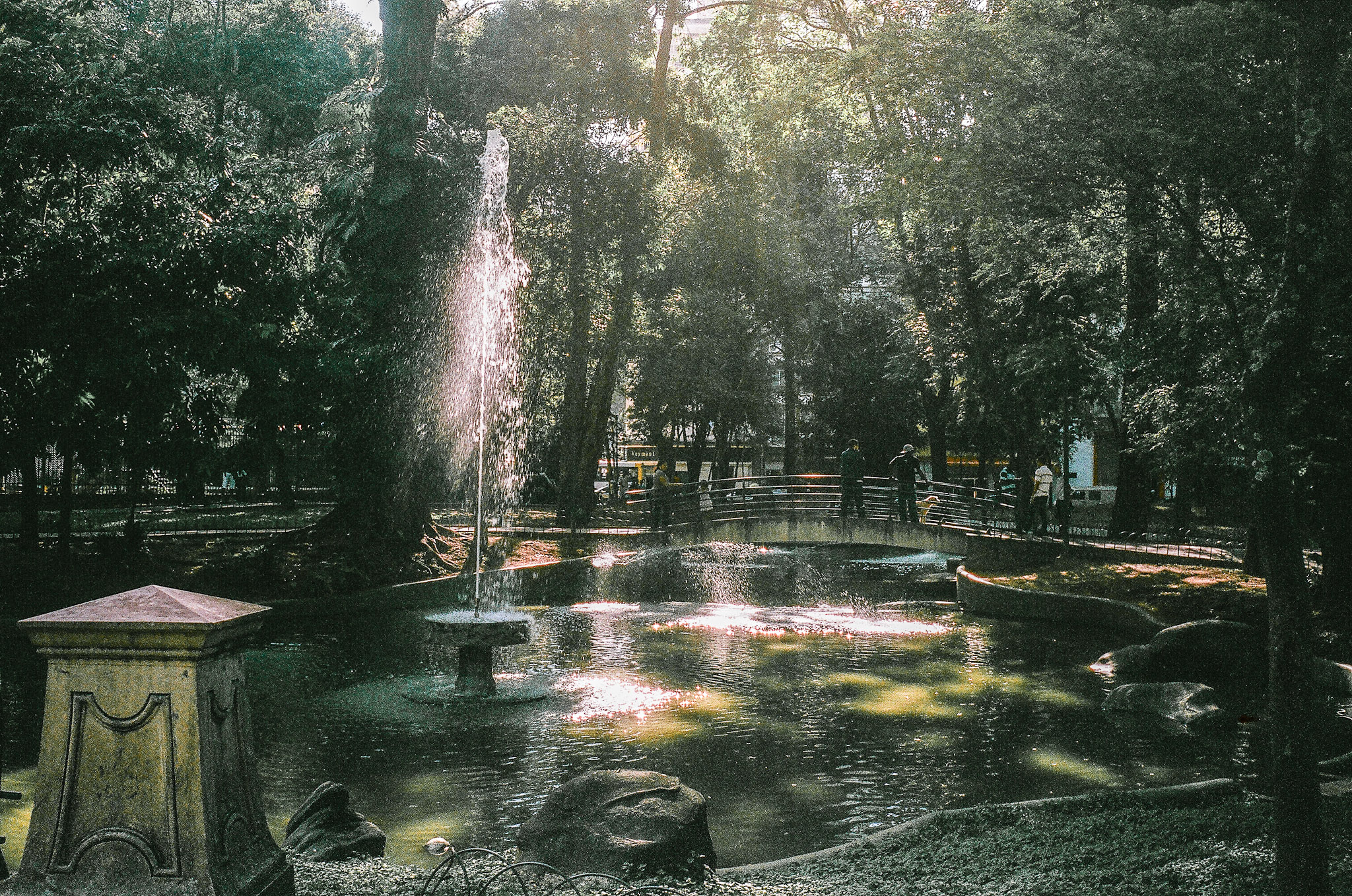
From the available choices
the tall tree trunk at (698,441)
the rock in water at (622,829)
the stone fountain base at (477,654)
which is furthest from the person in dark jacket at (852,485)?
the rock in water at (622,829)

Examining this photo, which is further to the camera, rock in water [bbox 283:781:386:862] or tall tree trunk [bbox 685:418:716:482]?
tall tree trunk [bbox 685:418:716:482]

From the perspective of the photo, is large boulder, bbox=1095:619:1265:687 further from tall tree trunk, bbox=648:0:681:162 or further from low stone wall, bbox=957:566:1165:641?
tall tree trunk, bbox=648:0:681:162

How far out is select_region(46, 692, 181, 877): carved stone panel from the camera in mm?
3666

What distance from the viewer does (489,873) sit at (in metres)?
5.28

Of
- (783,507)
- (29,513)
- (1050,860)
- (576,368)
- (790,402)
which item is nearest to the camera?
(1050,860)

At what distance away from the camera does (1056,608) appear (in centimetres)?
1792

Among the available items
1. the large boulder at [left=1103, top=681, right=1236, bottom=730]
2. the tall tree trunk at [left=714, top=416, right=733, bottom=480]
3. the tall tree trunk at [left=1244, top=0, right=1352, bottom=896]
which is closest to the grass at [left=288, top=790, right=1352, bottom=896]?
the tall tree trunk at [left=1244, top=0, right=1352, bottom=896]

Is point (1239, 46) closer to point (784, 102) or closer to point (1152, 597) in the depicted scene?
point (1152, 597)

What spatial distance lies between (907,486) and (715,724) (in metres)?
18.9

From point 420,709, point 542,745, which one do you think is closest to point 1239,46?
point 542,745

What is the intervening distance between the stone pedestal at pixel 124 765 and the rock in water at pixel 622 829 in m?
2.34

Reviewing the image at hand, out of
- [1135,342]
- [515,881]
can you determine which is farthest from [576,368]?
[515,881]

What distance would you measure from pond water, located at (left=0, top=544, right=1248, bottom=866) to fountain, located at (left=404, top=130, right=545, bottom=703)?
2.07ft

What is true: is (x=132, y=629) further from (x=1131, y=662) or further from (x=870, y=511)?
(x=870, y=511)
